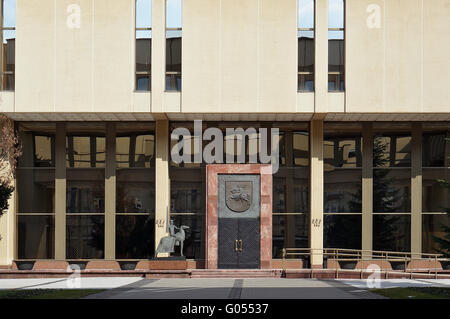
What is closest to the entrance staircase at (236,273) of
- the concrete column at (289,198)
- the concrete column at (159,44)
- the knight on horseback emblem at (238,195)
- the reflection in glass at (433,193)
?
the concrete column at (289,198)

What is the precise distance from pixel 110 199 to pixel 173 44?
8.54 meters

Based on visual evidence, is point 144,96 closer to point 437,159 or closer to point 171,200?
point 171,200

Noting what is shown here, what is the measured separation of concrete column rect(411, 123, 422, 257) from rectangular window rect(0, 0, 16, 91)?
67.7 feet

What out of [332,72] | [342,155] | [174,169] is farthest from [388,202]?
[174,169]

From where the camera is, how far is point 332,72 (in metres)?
30.9

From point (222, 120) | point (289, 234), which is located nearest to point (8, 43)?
point (222, 120)

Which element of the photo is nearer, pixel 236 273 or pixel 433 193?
pixel 236 273

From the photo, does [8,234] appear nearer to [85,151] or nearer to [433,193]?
[85,151]

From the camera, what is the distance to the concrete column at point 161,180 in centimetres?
3153

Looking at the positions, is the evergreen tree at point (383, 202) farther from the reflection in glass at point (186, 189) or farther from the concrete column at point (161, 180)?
the concrete column at point (161, 180)

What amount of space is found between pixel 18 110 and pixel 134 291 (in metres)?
13.3

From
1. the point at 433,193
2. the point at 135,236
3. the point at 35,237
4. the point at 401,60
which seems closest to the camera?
the point at 401,60

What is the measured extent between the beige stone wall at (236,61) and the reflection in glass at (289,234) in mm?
5944

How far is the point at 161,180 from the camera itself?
104 feet
